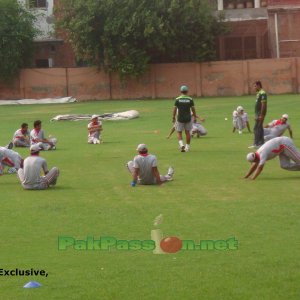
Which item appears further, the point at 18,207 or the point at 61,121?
the point at 61,121

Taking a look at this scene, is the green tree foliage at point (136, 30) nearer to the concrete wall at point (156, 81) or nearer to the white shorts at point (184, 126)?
the concrete wall at point (156, 81)

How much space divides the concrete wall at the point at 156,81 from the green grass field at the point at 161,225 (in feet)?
104

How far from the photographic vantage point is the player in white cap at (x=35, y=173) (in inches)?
719

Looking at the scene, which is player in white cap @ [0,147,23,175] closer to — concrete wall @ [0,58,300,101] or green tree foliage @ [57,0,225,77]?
→ green tree foliage @ [57,0,225,77]

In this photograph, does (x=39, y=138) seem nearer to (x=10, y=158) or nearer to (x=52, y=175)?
(x=10, y=158)

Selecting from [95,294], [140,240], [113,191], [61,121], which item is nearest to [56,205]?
[113,191]

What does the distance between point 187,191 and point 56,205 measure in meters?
2.85

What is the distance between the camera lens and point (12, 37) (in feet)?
208

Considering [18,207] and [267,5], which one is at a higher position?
[267,5]

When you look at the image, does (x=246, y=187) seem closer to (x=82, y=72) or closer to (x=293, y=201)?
(x=293, y=201)

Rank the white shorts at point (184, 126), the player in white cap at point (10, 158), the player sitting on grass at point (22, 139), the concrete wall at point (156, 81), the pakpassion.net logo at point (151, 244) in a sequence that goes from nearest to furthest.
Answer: the pakpassion.net logo at point (151, 244) → the player in white cap at point (10, 158) → the white shorts at point (184, 126) → the player sitting on grass at point (22, 139) → the concrete wall at point (156, 81)

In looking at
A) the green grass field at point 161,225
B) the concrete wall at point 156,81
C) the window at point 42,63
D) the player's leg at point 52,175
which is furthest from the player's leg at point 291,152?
the window at point 42,63

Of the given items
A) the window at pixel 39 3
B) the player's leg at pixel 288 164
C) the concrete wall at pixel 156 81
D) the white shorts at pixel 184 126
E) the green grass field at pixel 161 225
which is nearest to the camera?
the green grass field at pixel 161 225

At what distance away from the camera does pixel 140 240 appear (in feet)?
41.4
